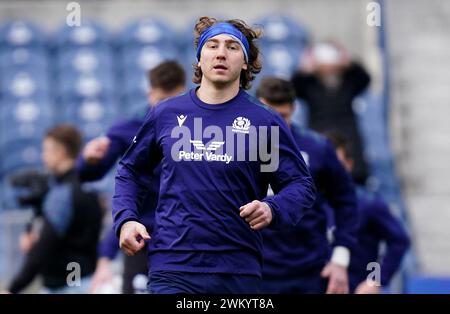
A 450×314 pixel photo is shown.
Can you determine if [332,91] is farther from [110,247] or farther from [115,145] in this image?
[115,145]

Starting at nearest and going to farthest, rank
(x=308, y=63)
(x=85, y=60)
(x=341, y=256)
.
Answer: (x=341, y=256), (x=308, y=63), (x=85, y=60)

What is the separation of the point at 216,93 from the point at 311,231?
7.16 ft

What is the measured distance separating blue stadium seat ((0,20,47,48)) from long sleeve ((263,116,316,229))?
9.33 metres

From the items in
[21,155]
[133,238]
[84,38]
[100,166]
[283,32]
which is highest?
[283,32]

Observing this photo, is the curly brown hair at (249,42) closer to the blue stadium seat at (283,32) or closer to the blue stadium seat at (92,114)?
the blue stadium seat at (92,114)

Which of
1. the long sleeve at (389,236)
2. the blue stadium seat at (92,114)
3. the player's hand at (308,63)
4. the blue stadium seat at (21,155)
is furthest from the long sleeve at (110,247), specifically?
the blue stadium seat at (92,114)

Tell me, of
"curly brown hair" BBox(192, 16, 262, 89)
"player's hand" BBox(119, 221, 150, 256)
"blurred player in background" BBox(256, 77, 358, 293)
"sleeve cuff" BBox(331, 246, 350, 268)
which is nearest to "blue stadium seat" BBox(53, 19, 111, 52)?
"blurred player in background" BBox(256, 77, 358, 293)

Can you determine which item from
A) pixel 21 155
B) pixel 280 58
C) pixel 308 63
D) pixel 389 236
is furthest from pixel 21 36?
pixel 389 236

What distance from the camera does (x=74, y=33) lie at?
51.0ft

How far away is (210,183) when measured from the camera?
646 centimetres

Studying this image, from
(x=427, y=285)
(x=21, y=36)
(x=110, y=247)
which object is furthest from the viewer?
(x=21, y=36)

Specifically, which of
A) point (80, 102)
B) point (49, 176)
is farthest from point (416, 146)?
point (49, 176)
